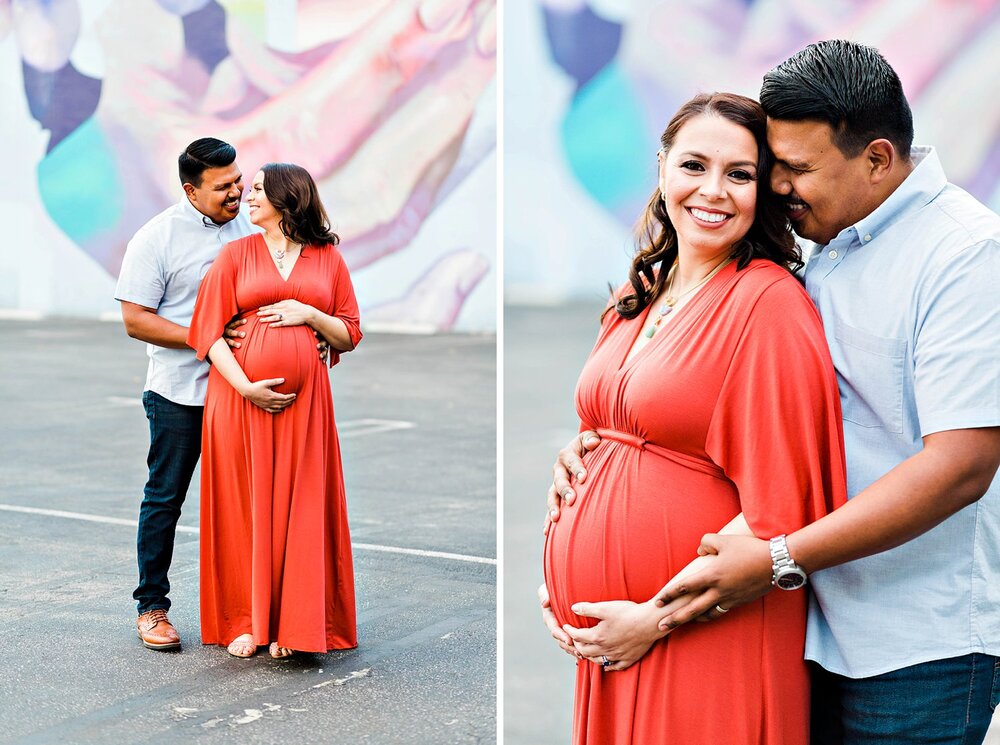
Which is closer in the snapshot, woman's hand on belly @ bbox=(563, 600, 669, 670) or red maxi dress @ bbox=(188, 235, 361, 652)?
woman's hand on belly @ bbox=(563, 600, 669, 670)

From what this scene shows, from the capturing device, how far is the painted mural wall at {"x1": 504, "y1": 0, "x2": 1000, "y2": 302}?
489 inches

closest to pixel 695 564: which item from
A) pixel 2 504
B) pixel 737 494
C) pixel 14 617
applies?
pixel 737 494

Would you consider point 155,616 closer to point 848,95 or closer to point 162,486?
point 162,486

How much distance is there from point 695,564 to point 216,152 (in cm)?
342

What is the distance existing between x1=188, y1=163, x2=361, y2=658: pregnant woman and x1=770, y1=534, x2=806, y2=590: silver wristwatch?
9.32 ft

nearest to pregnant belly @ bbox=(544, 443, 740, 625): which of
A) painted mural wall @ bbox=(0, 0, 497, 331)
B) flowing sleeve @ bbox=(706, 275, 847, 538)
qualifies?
flowing sleeve @ bbox=(706, 275, 847, 538)

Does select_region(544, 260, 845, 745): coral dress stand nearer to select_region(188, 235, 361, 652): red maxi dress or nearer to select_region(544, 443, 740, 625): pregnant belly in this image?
select_region(544, 443, 740, 625): pregnant belly

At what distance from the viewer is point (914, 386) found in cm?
199

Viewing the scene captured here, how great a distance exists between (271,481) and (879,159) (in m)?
3.05

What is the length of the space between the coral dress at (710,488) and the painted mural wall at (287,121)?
14930 millimetres

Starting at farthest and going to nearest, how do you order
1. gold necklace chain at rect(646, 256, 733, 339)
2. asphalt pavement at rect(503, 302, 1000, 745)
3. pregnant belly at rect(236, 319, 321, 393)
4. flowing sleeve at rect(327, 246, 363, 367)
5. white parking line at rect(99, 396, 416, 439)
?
white parking line at rect(99, 396, 416, 439), flowing sleeve at rect(327, 246, 363, 367), pregnant belly at rect(236, 319, 321, 393), asphalt pavement at rect(503, 302, 1000, 745), gold necklace chain at rect(646, 256, 733, 339)

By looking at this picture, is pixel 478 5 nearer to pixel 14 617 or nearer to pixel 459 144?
pixel 459 144

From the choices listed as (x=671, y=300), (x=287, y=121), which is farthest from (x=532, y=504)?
(x=287, y=121)

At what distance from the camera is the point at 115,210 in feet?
61.1
